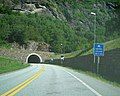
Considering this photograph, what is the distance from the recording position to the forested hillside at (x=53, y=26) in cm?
15275

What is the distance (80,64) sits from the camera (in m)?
55.7

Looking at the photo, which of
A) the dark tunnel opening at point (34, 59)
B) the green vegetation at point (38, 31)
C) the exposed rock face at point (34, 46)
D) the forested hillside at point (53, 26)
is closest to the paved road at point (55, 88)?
the forested hillside at point (53, 26)

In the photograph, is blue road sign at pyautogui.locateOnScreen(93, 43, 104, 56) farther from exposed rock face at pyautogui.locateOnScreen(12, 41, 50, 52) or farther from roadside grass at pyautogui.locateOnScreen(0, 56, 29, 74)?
exposed rock face at pyautogui.locateOnScreen(12, 41, 50, 52)

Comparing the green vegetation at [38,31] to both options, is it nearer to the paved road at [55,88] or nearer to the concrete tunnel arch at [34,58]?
the concrete tunnel arch at [34,58]

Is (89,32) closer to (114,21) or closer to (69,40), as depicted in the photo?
(69,40)

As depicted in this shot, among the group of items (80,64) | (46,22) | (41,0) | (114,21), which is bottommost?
(80,64)

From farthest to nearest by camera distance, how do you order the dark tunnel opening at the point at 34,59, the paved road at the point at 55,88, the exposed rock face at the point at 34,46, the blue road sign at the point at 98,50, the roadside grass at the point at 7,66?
1. the exposed rock face at the point at 34,46
2. the dark tunnel opening at the point at 34,59
3. the roadside grass at the point at 7,66
4. the blue road sign at the point at 98,50
5. the paved road at the point at 55,88

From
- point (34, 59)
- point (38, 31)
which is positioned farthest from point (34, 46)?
point (38, 31)

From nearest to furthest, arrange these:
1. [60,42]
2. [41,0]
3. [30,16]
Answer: [60,42], [30,16], [41,0]

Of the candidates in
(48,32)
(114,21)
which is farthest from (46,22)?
(114,21)

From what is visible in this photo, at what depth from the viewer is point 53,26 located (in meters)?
166

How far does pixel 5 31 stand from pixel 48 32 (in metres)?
17.2

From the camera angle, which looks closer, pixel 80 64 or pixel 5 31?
pixel 80 64

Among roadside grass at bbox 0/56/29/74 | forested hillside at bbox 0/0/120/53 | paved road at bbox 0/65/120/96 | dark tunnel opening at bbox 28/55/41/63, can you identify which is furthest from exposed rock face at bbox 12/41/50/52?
paved road at bbox 0/65/120/96
